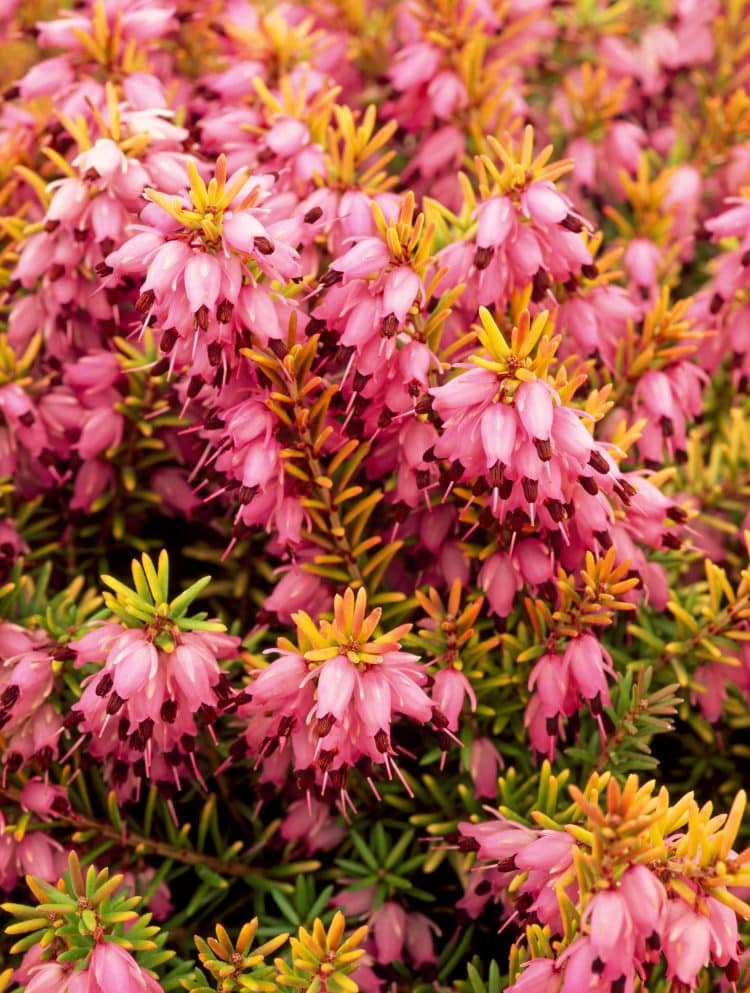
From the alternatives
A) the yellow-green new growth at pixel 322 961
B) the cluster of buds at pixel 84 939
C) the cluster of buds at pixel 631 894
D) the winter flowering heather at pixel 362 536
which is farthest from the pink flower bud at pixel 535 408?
the cluster of buds at pixel 84 939

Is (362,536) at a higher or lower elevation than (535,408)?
lower

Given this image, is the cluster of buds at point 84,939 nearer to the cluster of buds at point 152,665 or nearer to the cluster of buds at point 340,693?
the cluster of buds at point 152,665

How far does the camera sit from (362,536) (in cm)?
194

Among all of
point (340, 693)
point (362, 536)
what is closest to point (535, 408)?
point (340, 693)

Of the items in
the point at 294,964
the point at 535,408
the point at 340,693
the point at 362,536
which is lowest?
the point at 294,964

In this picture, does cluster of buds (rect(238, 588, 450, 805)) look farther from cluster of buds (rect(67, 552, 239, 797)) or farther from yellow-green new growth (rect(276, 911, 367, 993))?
yellow-green new growth (rect(276, 911, 367, 993))

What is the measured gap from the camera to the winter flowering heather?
152 cm

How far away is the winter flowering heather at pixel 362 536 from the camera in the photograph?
Result: 1.52m

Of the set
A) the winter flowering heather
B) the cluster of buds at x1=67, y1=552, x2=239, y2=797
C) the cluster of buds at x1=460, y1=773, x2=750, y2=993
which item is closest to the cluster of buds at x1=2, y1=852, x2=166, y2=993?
the winter flowering heather

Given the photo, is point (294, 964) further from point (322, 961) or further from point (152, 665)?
point (152, 665)

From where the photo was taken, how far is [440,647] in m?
1.82

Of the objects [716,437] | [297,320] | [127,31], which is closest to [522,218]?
[297,320]

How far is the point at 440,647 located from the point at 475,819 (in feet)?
0.93

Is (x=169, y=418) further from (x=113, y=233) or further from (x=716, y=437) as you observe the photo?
Answer: (x=716, y=437)
